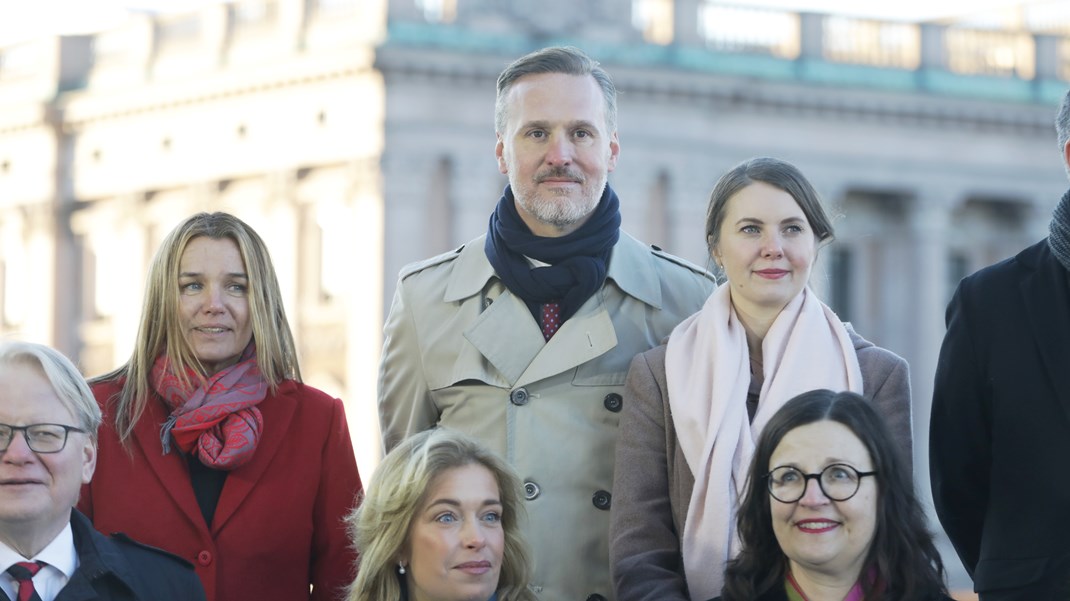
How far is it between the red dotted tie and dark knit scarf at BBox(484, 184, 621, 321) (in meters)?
0.03

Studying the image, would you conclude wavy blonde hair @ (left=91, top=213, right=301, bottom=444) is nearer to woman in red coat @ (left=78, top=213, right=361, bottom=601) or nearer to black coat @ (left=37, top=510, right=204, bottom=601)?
woman in red coat @ (left=78, top=213, right=361, bottom=601)

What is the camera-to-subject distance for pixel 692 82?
1690 inches

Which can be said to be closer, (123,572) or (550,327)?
(123,572)

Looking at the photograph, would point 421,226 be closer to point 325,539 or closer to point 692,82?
point 692,82

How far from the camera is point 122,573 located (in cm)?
683

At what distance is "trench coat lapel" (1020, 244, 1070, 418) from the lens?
24.6 ft

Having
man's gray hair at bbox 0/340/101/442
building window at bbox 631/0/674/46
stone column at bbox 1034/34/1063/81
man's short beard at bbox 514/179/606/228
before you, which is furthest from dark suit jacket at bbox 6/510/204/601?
stone column at bbox 1034/34/1063/81

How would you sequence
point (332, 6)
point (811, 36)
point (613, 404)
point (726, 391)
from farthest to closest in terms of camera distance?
1. point (811, 36)
2. point (332, 6)
3. point (613, 404)
4. point (726, 391)

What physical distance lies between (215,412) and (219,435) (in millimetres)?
89

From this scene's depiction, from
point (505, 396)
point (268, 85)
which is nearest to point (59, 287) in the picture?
point (268, 85)

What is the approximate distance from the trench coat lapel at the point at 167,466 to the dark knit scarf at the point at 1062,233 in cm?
276

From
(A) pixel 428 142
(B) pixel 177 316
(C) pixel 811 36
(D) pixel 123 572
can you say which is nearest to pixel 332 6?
(A) pixel 428 142

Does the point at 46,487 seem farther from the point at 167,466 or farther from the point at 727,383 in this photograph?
the point at 727,383

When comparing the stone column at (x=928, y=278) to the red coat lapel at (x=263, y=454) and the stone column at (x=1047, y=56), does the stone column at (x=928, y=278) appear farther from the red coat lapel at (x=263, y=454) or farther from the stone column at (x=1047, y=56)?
the red coat lapel at (x=263, y=454)
